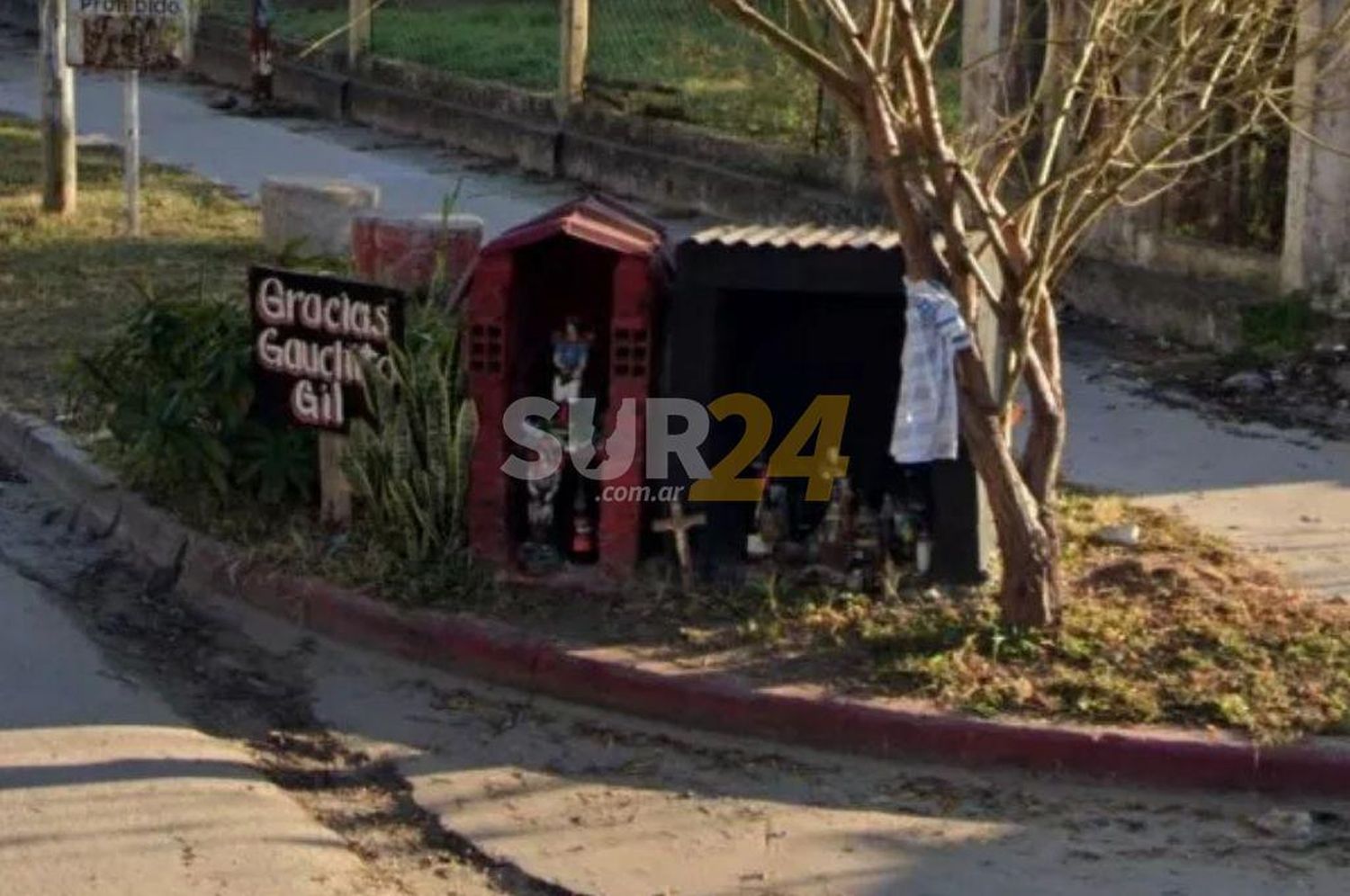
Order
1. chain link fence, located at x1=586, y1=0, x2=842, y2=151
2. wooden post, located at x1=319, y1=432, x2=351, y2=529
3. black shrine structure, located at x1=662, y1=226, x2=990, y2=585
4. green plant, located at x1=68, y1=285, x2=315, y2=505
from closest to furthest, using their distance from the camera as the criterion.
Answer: black shrine structure, located at x1=662, y1=226, x2=990, y2=585 → wooden post, located at x1=319, y1=432, x2=351, y2=529 → green plant, located at x1=68, y1=285, x2=315, y2=505 → chain link fence, located at x1=586, y1=0, x2=842, y2=151

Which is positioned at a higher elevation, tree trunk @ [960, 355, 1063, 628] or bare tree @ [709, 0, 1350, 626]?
bare tree @ [709, 0, 1350, 626]

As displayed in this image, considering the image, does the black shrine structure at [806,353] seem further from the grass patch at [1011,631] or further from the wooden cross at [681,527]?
the grass patch at [1011,631]

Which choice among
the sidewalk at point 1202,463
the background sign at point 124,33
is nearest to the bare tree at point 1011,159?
the sidewalk at point 1202,463

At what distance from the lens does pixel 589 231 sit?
299 inches

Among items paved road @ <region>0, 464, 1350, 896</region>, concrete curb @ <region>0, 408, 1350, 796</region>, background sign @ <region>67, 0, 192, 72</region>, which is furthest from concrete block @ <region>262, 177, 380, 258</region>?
paved road @ <region>0, 464, 1350, 896</region>

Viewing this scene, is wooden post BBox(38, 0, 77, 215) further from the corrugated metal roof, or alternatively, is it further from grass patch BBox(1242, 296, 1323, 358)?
the corrugated metal roof

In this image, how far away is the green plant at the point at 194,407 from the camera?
27.7 ft

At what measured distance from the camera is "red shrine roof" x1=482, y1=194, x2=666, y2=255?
24.8 ft

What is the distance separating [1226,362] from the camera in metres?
11.1

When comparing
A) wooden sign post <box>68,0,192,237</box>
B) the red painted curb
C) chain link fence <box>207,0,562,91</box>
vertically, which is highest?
chain link fence <box>207,0,562,91</box>

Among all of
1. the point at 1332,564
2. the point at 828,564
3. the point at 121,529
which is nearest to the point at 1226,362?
the point at 1332,564

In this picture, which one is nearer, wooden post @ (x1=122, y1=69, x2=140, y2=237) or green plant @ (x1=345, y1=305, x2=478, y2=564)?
green plant @ (x1=345, y1=305, x2=478, y2=564)

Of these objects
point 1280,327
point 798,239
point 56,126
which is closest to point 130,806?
point 798,239

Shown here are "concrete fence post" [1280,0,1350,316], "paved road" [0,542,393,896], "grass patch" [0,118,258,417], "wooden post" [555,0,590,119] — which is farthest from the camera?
"wooden post" [555,0,590,119]
